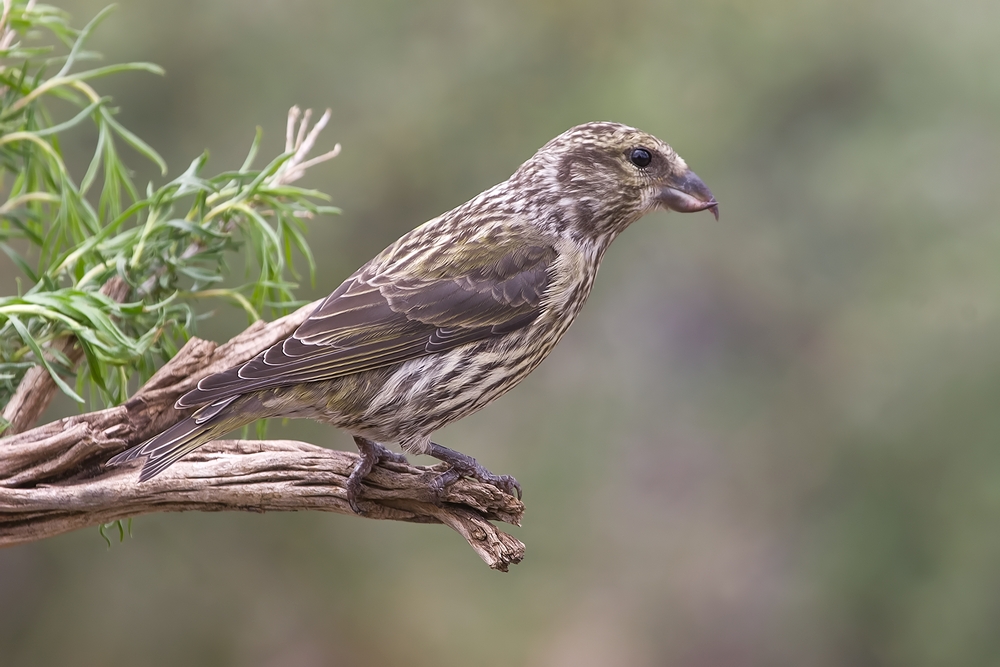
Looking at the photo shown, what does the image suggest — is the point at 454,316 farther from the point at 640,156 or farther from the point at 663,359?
the point at 663,359

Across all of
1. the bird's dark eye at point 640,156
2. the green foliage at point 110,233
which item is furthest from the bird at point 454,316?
the green foliage at point 110,233

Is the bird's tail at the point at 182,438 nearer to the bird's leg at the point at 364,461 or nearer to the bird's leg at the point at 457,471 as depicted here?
the bird's leg at the point at 364,461

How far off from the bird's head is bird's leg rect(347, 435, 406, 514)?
93 cm

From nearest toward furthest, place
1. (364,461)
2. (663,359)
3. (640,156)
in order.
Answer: (364,461), (640,156), (663,359)

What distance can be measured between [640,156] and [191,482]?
66.6 inches

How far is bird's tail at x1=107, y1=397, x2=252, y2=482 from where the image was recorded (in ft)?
8.25

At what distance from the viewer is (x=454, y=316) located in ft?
9.80

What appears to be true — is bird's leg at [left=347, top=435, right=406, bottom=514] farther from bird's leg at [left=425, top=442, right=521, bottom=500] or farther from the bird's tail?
the bird's tail

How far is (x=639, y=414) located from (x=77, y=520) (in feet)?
11.1

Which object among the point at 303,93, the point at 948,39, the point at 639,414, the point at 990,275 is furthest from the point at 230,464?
the point at 948,39

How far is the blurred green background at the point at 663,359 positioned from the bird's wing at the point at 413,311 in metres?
1.98

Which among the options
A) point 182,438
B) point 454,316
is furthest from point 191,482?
point 454,316

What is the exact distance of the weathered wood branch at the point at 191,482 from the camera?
8.44 feet

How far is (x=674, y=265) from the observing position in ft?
Answer: 17.7
